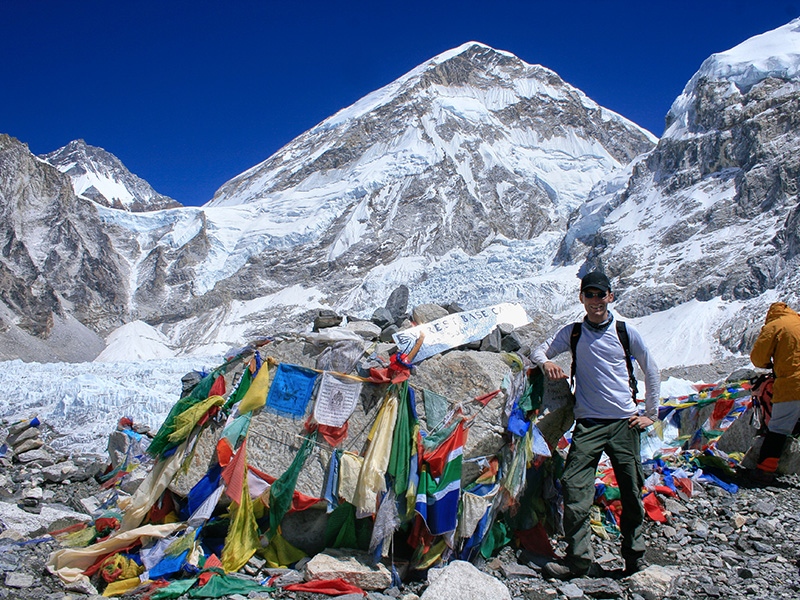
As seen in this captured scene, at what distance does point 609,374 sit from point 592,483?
660mm

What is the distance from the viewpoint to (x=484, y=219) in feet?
266

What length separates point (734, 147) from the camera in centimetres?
5269

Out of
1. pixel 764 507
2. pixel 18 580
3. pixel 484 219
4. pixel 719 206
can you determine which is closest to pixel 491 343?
pixel 764 507

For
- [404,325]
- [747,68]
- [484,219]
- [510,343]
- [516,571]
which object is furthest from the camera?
[484,219]

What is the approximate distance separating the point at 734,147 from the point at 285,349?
57866 mm

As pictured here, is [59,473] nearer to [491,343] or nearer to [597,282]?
[491,343]

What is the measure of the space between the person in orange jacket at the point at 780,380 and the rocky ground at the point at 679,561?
24cm

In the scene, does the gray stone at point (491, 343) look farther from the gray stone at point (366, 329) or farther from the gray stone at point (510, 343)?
the gray stone at point (366, 329)

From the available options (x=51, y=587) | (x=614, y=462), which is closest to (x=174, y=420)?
(x=51, y=587)

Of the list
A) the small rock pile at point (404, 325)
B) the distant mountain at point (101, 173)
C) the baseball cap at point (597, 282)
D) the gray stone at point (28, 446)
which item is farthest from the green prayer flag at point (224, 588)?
the distant mountain at point (101, 173)

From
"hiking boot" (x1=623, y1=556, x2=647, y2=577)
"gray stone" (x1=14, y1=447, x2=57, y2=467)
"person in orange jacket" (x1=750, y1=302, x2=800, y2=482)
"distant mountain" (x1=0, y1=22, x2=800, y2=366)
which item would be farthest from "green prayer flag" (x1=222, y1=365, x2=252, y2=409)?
"distant mountain" (x1=0, y1=22, x2=800, y2=366)

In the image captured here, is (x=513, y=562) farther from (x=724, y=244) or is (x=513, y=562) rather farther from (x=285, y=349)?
(x=724, y=244)

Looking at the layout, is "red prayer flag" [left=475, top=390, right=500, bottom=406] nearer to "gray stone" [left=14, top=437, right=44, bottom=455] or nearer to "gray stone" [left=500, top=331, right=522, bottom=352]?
"gray stone" [left=500, top=331, right=522, bottom=352]

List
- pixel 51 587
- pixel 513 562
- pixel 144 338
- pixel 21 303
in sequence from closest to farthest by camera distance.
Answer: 1. pixel 51 587
2. pixel 513 562
3. pixel 21 303
4. pixel 144 338
